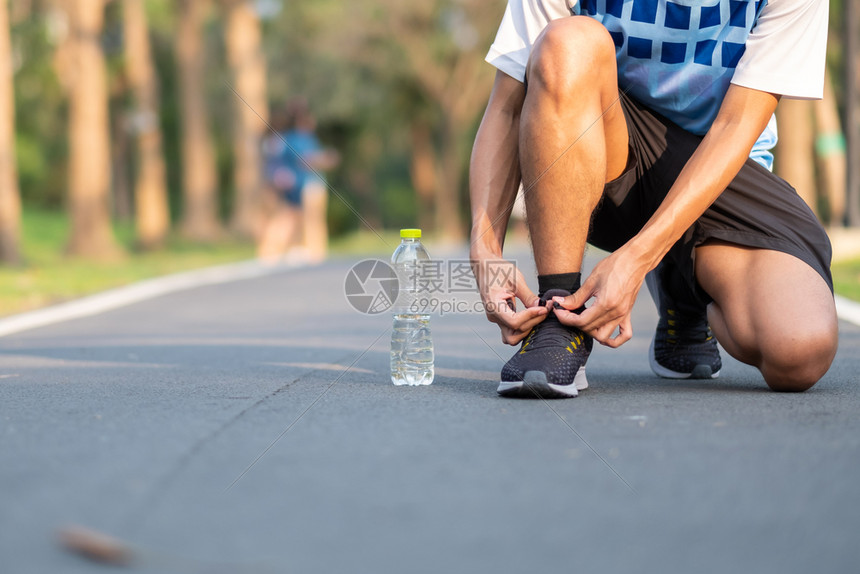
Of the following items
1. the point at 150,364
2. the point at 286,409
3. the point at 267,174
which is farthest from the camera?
the point at 267,174

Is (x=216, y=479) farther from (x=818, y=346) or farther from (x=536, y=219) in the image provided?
(x=818, y=346)

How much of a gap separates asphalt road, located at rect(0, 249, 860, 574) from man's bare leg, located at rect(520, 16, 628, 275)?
514 mm

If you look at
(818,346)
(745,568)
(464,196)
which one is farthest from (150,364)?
(464,196)

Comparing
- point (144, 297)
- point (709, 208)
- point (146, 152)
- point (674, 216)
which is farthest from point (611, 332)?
point (146, 152)

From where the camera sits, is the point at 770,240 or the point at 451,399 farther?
the point at 770,240

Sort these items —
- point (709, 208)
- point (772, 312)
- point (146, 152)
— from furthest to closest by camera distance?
point (146, 152), point (709, 208), point (772, 312)

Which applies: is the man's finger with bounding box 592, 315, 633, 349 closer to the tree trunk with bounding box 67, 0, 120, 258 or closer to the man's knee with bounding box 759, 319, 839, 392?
the man's knee with bounding box 759, 319, 839, 392

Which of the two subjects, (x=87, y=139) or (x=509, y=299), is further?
(x=87, y=139)

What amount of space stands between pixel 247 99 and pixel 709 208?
22.4 metres

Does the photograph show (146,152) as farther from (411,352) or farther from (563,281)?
(563,281)

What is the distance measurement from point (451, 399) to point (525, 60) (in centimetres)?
119

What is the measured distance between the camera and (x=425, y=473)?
7.99 ft

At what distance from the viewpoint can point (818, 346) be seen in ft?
11.5

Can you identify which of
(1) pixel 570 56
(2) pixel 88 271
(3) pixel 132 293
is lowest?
(2) pixel 88 271
